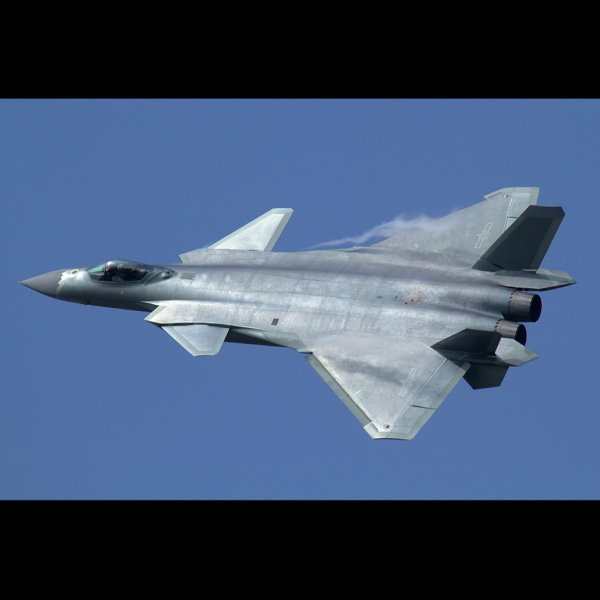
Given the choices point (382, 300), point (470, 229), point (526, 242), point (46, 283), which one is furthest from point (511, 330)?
point (46, 283)

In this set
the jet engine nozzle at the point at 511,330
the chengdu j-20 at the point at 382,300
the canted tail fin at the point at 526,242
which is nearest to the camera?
the chengdu j-20 at the point at 382,300

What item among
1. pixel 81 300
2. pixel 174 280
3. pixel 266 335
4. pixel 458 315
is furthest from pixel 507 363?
pixel 81 300

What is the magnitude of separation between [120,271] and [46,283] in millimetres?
2550

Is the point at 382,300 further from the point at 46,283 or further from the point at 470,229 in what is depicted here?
the point at 46,283

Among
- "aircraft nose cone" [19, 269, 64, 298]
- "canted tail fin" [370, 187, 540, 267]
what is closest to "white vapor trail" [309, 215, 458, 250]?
"canted tail fin" [370, 187, 540, 267]

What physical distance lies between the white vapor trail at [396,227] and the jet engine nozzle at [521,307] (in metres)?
3.90

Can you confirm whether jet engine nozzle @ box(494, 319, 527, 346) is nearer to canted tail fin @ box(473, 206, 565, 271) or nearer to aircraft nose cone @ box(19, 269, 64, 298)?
canted tail fin @ box(473, 206, 565, 271)

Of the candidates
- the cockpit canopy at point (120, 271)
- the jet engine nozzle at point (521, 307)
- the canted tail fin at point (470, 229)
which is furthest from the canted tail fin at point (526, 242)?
the cockpit canopy at point (120, 271)

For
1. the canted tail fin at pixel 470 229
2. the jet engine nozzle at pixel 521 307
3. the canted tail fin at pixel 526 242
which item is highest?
the canted tail fin at pixel 470 229

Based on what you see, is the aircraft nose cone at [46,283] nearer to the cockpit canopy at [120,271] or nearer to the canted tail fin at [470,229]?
the cockpit canopy at [120,271]

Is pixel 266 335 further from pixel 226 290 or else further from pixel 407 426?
pixel 407 426

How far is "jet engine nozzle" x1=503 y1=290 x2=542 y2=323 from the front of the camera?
3403 cm

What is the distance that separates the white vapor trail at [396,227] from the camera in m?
37.3

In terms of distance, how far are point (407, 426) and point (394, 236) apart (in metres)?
7.42
